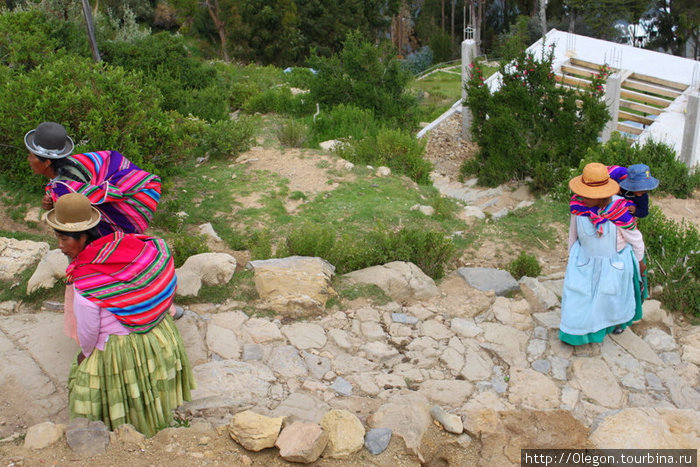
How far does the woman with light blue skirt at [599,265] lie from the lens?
4.15 m

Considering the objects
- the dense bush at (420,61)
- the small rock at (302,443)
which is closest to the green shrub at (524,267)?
the small rock at (302,443)

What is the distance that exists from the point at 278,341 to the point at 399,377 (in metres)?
0.87

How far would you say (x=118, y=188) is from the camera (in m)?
3.72

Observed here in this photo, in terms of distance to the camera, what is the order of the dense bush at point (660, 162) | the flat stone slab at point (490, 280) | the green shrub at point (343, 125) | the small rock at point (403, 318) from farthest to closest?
the green shrub at point (343, 125) < the dense bush at point (660, 162) < the flat stone slab at point (490, 280) < the small rock at point (403, 318)

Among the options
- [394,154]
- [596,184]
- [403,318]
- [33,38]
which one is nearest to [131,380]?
[403,318]

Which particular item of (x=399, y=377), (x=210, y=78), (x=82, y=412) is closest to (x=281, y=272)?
(x=399, y=377)

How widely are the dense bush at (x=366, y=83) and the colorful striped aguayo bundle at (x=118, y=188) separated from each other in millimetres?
8077

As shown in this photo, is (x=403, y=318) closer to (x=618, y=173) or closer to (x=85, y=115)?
(x=618, y=173)

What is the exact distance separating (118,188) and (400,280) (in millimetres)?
2374

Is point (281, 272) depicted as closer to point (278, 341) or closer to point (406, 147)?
point (278, 341)

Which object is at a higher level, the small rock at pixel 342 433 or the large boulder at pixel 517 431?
the small rock at pixel 342 433

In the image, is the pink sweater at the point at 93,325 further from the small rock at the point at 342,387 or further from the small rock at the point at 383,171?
the small rock at the point at 383,171

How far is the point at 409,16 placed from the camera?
35.0 m

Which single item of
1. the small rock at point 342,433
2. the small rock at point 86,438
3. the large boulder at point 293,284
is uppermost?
the small rock at point 86,438
